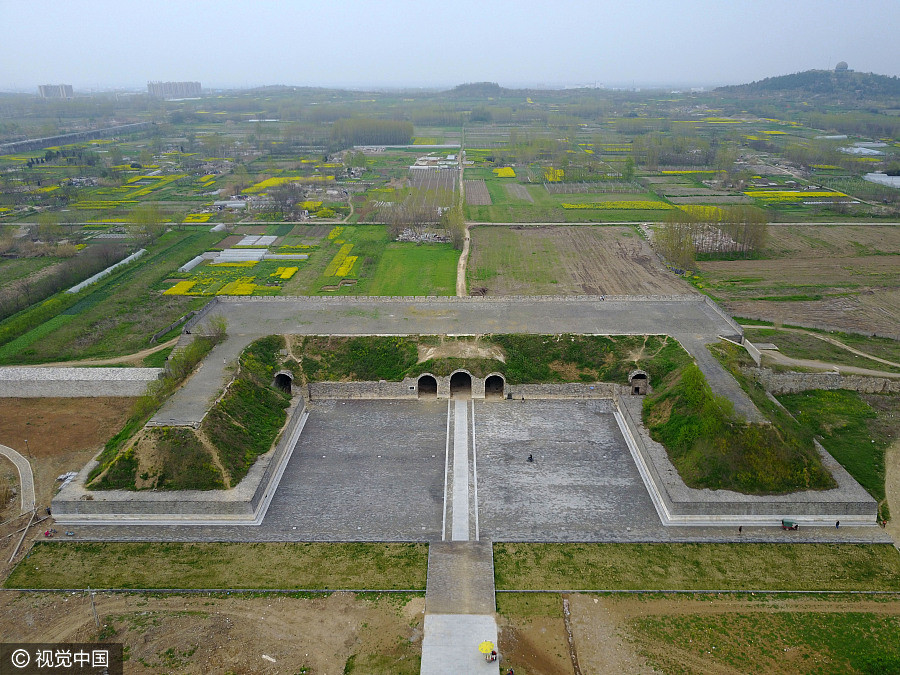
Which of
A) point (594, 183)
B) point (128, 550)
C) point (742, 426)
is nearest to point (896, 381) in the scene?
point (742, 426)

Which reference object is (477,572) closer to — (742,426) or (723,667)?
(723,667)

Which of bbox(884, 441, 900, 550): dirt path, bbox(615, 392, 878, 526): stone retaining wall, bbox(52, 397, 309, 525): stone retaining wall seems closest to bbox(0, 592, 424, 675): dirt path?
bbox(52, 397, 309, 525): stone retaining wall

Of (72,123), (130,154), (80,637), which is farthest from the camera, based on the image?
(72,123)

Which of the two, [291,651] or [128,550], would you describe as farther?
[128,550]

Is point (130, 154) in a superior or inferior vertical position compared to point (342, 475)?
superior

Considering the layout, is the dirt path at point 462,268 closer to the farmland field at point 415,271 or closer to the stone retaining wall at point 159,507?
the farmland field at point 415,271

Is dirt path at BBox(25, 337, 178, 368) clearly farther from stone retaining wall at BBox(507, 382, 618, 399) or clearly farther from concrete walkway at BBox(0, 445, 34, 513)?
stone retaining wall at BBox(507, 382, 618, 399)

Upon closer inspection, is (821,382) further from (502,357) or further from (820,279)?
(820,279)
